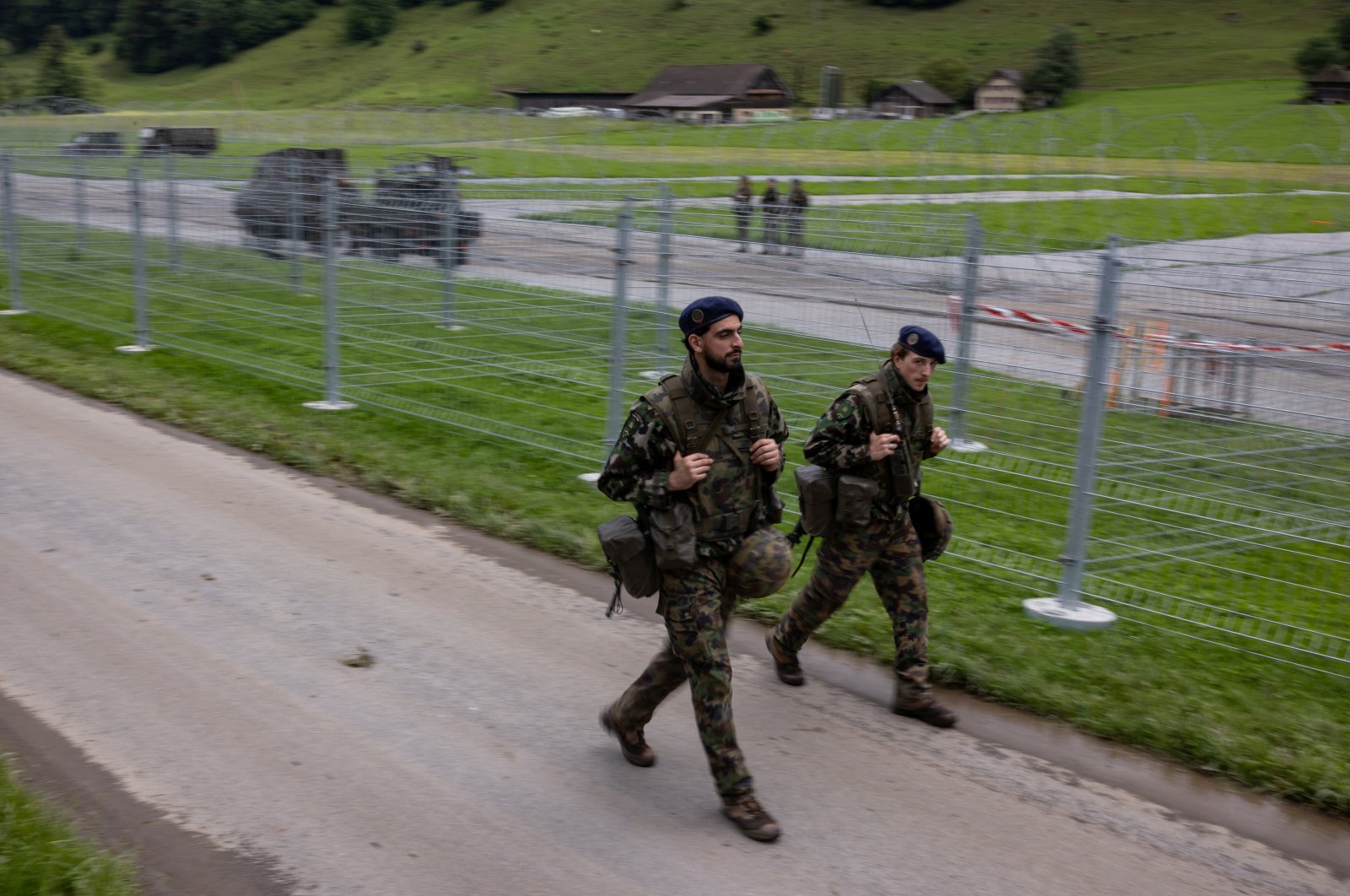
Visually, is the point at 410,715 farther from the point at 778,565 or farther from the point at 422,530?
the point at 422,530

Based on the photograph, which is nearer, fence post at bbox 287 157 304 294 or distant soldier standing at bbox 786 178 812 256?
distant soldier standing at bbox 786 178 812 256

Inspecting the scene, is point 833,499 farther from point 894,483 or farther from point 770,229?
point 770,229

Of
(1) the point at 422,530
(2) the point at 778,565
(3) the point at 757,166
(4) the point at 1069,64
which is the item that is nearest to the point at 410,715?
(2) the point at 778,565

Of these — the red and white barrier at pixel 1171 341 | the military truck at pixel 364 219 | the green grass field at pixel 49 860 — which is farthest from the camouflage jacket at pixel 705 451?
the military truck at pixel 364 219

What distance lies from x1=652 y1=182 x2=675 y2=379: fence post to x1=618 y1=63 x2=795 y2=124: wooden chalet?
2961 inches

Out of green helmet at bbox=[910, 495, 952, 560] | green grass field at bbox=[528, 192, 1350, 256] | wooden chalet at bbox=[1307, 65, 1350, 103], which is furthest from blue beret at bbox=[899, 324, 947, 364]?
wooden chalet at bbox=[1307, 65, 1350, 103]

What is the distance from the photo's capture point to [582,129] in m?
48.7

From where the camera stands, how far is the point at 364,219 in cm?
1222

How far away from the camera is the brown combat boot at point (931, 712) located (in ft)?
20.0

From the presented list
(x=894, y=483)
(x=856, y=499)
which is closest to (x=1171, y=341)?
(x=894, y=483)

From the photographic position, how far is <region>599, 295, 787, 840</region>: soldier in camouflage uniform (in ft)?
16.4

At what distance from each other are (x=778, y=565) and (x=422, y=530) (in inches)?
170

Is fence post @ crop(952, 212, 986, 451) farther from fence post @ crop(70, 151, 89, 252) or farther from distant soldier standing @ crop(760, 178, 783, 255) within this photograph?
fence post @ crop(70, 151, 89, 252)

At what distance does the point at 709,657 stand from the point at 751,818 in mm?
647
